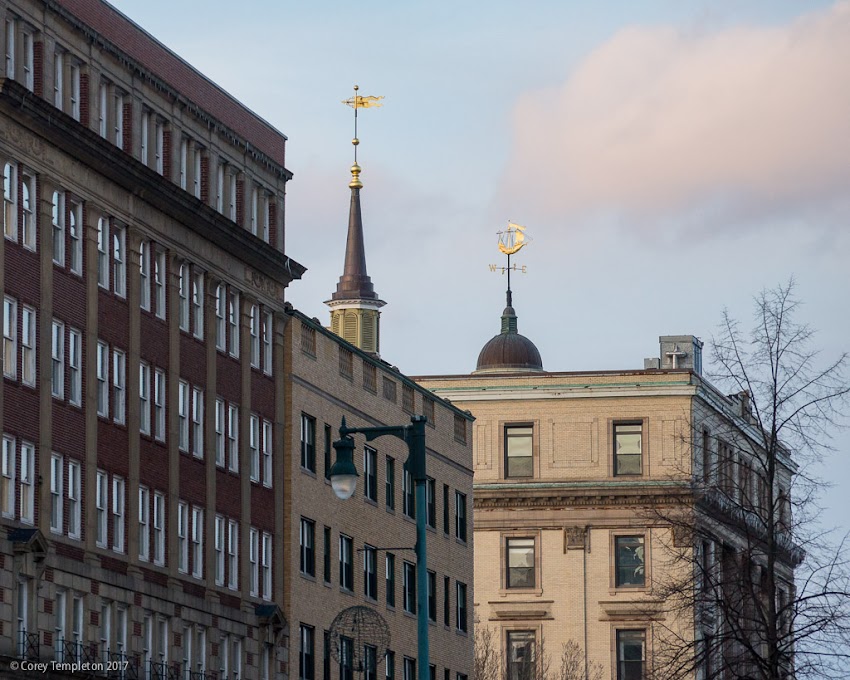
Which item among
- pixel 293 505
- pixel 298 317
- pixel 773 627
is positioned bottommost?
pixel 773 627

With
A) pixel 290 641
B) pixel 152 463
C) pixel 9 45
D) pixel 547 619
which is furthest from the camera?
pixel 547 619

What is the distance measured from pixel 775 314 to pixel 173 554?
22.4 meters

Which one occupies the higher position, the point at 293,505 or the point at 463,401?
the point at 463,401

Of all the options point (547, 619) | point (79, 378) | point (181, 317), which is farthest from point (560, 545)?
point (79, 378)

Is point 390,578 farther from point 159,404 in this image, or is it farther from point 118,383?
point 118,383

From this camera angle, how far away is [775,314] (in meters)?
49.3

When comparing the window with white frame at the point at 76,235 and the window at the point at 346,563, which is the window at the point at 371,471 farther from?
the window with white frame at the point at 76,235

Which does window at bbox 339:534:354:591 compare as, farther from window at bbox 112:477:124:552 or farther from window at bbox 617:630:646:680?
window at bbox 617:630:646:680

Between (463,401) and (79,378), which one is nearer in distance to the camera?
(79,378)

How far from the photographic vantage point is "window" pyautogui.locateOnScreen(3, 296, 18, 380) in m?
55.7

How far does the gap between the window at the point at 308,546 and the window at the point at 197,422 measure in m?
7.71

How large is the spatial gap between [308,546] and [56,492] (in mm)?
18464

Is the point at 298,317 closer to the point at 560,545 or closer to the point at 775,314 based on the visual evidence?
the point at 775,314

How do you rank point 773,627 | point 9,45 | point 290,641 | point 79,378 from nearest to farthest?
point 773,627
point 9,45
point 79,378
point 290,641
